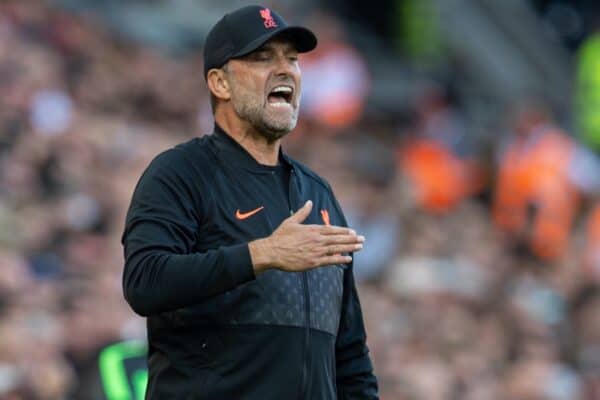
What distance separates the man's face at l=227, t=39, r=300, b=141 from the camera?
4316 millimetres

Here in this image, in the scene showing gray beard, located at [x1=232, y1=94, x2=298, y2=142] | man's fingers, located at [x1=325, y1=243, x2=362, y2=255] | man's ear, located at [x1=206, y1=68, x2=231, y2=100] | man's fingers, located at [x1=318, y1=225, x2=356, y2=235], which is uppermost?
man's ear, located at [x1=206, y1=68, x2=231, y2=100]

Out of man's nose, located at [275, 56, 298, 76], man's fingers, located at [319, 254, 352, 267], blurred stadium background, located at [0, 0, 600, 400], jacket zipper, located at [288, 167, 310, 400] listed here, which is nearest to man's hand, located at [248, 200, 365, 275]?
man's fingers, located at [319, 254, 352, 267]

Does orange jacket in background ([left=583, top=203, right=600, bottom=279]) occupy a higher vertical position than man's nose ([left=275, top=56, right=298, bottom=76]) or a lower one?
lower

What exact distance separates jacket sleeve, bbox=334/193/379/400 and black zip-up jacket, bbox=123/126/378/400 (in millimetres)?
185

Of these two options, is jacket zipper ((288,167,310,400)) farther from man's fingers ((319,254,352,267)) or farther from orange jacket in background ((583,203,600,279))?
orange jacket in background ((583,203,600,279))

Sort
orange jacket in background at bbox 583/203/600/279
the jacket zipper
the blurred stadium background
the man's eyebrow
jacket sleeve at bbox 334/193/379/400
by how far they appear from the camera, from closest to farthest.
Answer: the jacket zipper
the man's eyebrow
jacket sleeve at bbox 334/193/379/400
the blurred stadium background
orange jacket in background at bbox 583/203/600/279

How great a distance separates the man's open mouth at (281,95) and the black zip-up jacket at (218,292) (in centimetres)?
19

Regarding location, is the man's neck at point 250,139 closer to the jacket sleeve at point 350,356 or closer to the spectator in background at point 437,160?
the jacket sleeve at point 350,356

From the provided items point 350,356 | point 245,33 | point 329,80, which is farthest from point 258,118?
point 329,80

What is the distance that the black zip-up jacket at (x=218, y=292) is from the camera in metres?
3.91

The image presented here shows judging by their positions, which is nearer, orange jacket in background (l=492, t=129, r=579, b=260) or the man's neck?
the man's neck

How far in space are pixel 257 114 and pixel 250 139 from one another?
113mm

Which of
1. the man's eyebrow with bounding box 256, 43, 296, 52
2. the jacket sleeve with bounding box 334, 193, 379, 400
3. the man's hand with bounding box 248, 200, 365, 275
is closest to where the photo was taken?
the man's hand with bounding box 248, 200, 365, 275

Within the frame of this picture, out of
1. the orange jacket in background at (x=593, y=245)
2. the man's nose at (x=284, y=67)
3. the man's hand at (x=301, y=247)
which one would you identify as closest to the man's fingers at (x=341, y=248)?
the man's hand at (x=301, y=247)
